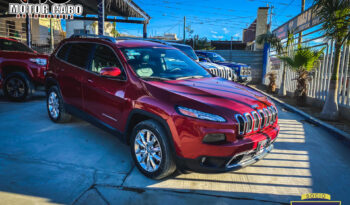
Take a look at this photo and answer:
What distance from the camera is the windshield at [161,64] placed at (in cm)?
342

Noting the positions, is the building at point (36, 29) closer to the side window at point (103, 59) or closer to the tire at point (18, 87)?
the tire at point (18, 87)

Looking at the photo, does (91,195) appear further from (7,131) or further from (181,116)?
(7,131)

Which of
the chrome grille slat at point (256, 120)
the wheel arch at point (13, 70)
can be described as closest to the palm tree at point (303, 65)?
the chrome grille slat at point (256, 120)

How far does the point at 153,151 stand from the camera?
2.91 metres

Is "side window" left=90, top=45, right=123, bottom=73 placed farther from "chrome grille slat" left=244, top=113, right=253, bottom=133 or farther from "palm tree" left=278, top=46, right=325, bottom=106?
"palm tree" left=278, top=46, right=325, bottom=106

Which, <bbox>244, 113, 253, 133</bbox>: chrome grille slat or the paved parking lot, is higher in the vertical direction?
<bbox>244, 113, 253, 133</bbox>: chrome grille slat

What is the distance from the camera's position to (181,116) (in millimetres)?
2586

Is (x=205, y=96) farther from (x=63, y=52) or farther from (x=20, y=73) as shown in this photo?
(x=20, y=73)

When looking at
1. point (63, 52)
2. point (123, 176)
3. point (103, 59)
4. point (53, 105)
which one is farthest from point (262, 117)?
point (53, 105)

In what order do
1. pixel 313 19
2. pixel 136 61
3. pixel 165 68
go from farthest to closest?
1. pixel 313 19
2. pixel 165 68
3. pixel 136 61

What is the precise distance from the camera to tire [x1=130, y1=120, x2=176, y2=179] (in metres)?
2.74

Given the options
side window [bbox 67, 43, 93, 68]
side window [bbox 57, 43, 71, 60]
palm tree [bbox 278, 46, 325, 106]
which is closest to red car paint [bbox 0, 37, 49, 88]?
side window [bbox 57, 43, 71, 60]

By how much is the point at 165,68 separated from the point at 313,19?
34.3ft

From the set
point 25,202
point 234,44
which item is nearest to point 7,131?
point 25,202
